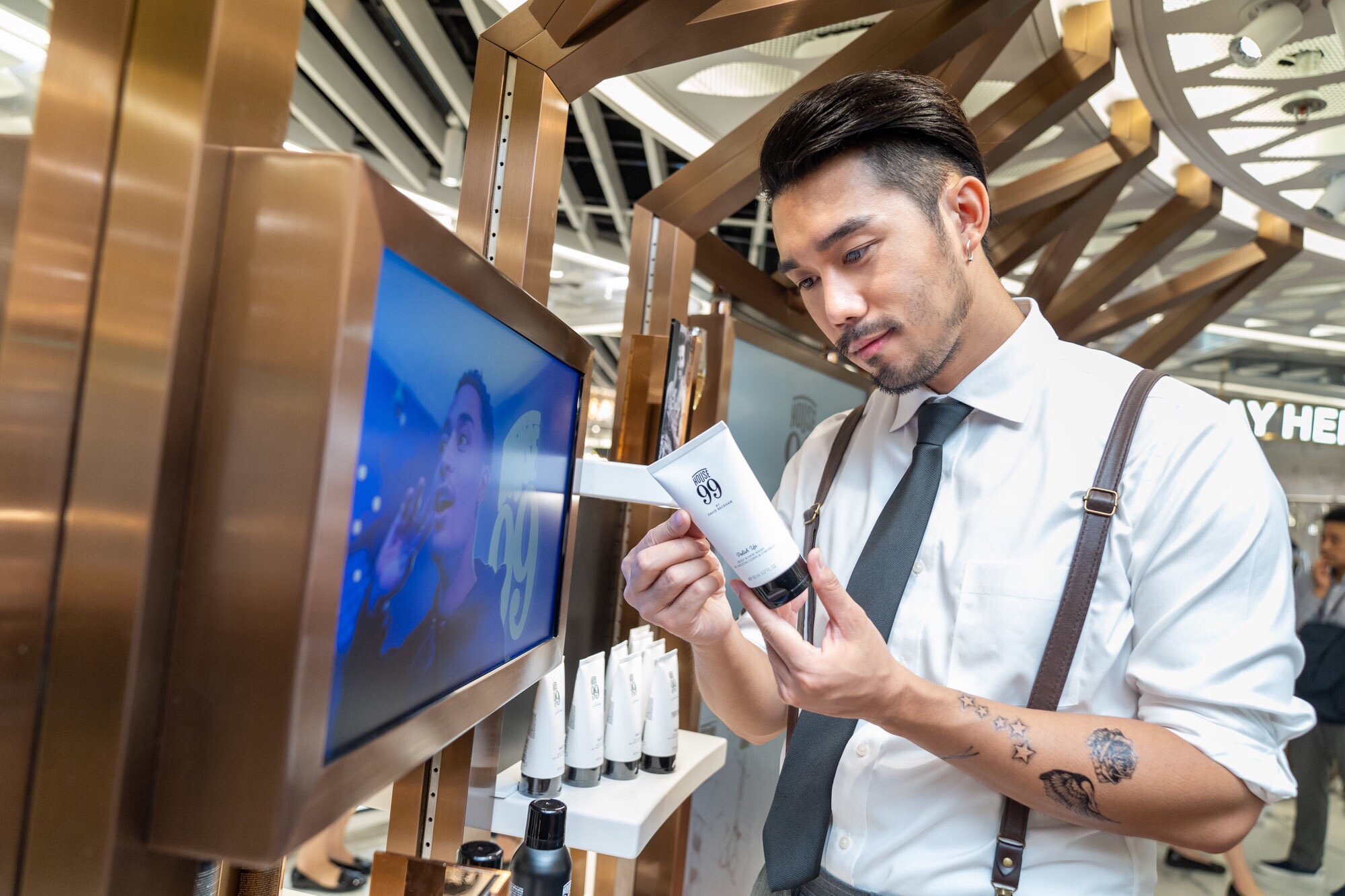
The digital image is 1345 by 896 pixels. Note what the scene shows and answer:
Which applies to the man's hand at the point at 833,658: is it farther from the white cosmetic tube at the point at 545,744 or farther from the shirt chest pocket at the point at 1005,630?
the white cosmetic tube at the point at 545,744

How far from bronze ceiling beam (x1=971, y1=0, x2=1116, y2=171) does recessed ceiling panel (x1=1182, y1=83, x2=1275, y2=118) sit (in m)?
0.51

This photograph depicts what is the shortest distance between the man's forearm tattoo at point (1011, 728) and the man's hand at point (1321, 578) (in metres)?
4.07

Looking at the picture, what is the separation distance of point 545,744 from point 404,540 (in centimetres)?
86

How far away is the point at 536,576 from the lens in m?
1.34

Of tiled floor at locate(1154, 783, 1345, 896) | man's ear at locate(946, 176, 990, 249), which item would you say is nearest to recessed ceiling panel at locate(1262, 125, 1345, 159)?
tiled floor at locate(1154, 783, 1345, 896)

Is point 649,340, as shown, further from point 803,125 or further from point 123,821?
point 123,821

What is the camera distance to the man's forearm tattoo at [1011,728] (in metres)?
1.10

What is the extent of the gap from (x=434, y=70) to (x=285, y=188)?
389 centimetres

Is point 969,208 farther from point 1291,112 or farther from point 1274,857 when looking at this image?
point 1274,857

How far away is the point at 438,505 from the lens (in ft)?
2.97

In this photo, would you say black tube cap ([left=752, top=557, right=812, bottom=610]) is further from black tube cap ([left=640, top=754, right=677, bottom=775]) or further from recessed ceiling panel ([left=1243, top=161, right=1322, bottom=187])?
recessed ceiling panel ([left=1243, top=161, right=1322, bottom=187])

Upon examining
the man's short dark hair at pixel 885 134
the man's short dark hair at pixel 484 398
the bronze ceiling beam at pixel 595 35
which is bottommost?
the man's short dark hair at pixel 484 398

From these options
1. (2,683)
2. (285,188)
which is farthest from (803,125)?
(2,683)

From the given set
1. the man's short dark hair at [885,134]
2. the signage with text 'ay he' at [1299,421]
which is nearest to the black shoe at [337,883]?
the man's short dark hair at [885,134]
